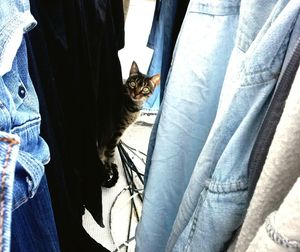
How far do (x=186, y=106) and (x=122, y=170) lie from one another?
102cm

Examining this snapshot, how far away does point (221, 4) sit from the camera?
362 mm

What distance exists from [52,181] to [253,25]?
35 cm

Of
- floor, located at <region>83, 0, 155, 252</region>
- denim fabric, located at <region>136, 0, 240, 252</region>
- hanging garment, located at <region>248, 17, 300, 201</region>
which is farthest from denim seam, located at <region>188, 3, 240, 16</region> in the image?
floor, located at <region>83, 0, 155, 252</region>

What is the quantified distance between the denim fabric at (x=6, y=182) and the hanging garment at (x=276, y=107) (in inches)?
8.6

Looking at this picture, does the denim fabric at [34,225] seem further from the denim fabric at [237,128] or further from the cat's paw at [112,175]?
the cat's paw at [112,175]

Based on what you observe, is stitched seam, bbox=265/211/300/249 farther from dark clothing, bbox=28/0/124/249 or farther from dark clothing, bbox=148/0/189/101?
dark clothing, bbox=148/0/189/101

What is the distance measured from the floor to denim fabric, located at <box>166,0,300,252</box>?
815mm

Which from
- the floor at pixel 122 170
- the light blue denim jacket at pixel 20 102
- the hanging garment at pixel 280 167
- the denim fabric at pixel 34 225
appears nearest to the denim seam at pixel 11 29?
the light blue denim jacket at pixel 20 102

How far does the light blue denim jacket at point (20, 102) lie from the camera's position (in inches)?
10.3

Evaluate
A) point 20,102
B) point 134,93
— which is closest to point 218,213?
point 20,102

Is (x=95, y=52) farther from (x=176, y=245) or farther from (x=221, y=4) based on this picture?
(x=176, y=245)

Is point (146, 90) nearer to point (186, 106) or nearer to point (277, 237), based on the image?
point (186, 106)

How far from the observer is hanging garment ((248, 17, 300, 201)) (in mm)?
231

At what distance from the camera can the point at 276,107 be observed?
24cm
